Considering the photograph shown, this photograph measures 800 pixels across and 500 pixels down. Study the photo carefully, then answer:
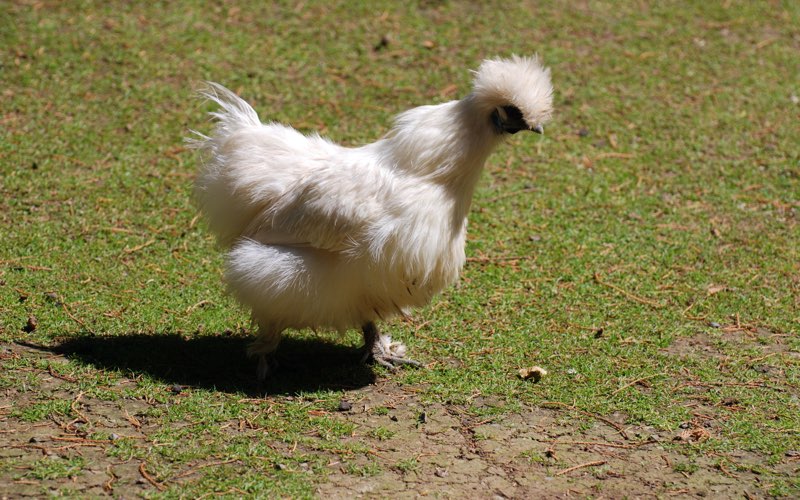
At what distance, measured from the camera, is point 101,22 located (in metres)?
9.70

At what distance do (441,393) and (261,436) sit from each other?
121 centimetres

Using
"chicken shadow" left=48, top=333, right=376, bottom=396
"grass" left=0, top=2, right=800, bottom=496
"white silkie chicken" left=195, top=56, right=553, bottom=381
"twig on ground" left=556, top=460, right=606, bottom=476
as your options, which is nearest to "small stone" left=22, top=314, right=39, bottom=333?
"grass" left=0, top=2, right=800, bottom=496

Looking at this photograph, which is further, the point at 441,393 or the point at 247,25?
the point at 247,25

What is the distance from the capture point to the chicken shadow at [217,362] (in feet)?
17.8

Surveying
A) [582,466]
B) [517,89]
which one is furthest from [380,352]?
[517,89]

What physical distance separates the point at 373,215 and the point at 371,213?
2 centimetres

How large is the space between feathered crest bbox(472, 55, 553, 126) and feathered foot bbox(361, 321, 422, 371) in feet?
5.54

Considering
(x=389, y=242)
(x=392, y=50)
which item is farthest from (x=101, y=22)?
(x=389, y=242)

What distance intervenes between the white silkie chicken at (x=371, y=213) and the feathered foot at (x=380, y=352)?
22 centimetres

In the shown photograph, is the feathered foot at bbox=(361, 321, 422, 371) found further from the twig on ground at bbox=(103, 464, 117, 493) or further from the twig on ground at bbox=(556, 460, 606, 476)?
the twig on ground at bbox=(103, 464, 117, 493)

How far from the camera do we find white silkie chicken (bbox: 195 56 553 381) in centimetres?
505

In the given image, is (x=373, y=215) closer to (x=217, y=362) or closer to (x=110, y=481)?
(x=217, y=362)

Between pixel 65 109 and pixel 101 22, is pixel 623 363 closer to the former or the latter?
pixel 65 109

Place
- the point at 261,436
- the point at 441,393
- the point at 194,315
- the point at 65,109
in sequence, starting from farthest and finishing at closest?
the point at 65,109 → the point at 194,315 → the point at 441,393 → the point at 261,436
